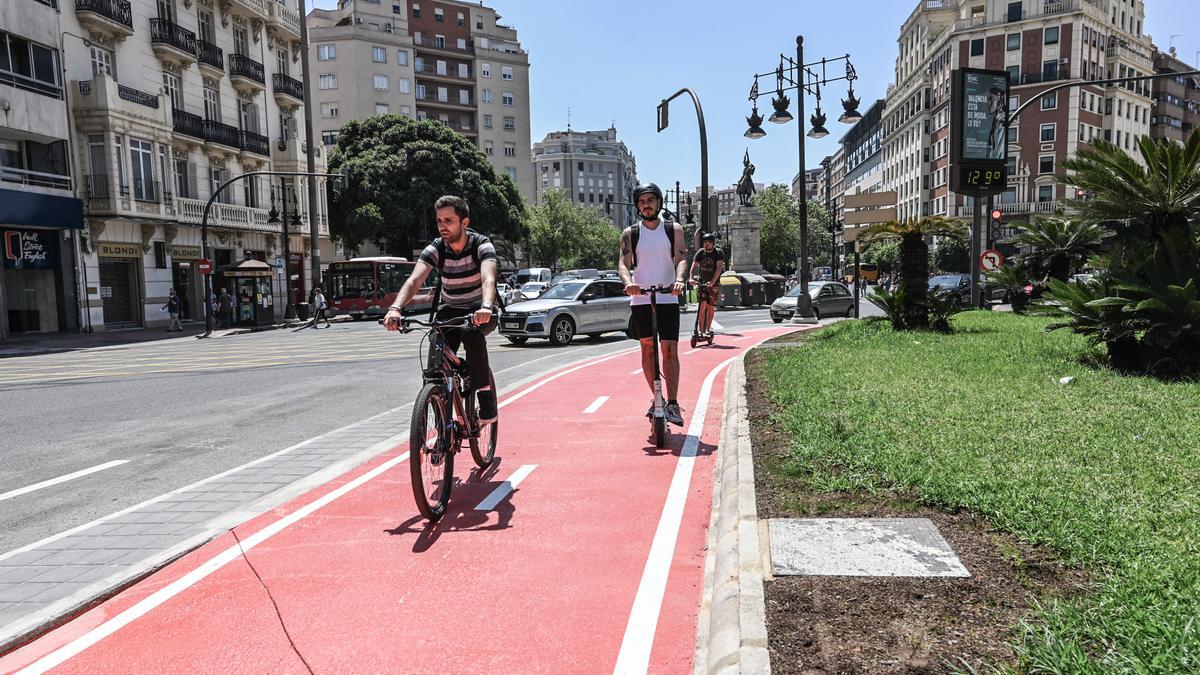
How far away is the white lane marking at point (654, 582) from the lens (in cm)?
304

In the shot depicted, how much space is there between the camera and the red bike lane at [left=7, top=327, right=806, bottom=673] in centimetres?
309

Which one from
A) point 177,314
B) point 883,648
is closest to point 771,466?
point 883,648

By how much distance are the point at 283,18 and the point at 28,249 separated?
21491 mm

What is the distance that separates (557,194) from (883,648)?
78763mm

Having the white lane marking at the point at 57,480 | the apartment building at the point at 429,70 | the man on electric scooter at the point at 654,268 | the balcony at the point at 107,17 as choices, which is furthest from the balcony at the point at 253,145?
the man on electric scooter at the point at 654,268

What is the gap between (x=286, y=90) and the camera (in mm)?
42281

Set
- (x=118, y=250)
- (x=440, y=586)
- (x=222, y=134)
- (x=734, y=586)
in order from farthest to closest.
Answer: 1. (x=222, y=134)
2. (x=118, y=250)
3. (x=440, y=586)
4. (x=734, y=586)

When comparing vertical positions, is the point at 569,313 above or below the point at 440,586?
above

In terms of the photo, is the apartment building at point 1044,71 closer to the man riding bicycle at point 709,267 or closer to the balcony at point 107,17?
the man riding bicycle at point 709,267

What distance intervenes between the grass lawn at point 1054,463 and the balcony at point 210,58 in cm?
3501

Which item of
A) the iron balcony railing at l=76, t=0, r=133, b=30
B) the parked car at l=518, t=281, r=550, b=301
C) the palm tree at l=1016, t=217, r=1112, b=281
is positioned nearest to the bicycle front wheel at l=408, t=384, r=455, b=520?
the palm tree at l=1016, t=217, r=1112, b=281

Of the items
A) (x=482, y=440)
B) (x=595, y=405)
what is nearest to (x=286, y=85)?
(x=595, y=405)

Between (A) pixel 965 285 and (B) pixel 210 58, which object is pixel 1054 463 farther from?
(B) pixel 210 58

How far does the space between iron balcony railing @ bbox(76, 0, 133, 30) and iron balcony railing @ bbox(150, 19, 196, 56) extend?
52.5 inches
